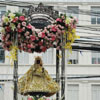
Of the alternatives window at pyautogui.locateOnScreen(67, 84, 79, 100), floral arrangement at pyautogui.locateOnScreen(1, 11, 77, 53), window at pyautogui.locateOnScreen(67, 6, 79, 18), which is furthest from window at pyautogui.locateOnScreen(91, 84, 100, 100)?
floral arrangement at pyautogui.locateOnScreen(1, 11, 77, 53)

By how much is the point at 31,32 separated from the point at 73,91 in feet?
65.6

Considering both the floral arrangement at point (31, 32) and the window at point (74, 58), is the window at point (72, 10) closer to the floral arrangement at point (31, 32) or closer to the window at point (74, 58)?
the window at point (74, 58)

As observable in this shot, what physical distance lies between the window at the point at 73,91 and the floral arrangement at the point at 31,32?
19.1 meters

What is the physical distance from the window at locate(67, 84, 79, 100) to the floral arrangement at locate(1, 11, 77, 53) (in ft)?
62.7

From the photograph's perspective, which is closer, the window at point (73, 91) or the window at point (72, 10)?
the window at point (72, 10)

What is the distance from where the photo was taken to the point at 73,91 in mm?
34000

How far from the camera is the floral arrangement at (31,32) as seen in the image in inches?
558

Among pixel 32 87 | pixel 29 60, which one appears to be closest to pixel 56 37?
pixel 32 87

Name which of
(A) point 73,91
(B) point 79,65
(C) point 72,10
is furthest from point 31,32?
(B) point 79,65

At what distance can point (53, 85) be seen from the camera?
14.6 meters

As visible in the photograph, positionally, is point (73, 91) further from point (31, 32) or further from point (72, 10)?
point (31, 32)

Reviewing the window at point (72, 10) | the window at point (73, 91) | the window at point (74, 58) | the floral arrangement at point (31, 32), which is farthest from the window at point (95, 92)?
the floral arrangement at point (31, 32)

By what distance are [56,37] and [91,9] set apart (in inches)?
803

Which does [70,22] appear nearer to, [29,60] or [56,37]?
[56,37]
